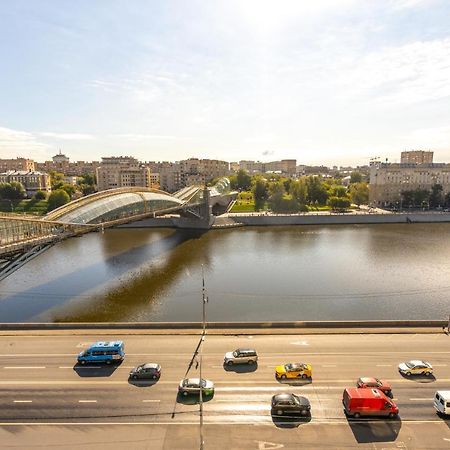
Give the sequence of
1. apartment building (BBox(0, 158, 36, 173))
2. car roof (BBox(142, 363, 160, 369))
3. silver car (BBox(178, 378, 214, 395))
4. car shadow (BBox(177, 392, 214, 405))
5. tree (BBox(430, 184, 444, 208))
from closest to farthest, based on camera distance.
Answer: car shadow (BBox(177, 392, 214, 405))
silver car (BBox(178, 378, 214, 395))
car roof (BBox(142, 363, 160, 369))
tree (BBox(430, 184, 444, 208))
apartment building (BBox(0, 158, 36, 173))

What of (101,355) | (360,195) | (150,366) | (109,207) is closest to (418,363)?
(150,366)

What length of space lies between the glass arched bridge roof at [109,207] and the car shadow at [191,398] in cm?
1933

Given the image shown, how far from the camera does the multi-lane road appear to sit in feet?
34.3

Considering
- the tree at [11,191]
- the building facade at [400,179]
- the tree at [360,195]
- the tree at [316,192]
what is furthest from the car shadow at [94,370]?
the tree at [11,191]

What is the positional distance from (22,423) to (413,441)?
39.1ft

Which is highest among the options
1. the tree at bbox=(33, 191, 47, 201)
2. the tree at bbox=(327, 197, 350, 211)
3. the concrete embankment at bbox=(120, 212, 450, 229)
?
the tree at bbox=(33, 191, 47, 201)

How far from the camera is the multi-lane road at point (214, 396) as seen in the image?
10.4 meters

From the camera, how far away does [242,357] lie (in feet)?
47.4

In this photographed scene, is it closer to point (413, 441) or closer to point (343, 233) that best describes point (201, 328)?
point (413, 441)

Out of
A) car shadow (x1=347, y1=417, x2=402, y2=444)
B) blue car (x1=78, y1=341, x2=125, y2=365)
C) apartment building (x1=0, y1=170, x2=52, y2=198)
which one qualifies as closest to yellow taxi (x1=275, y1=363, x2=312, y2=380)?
car shadow (x1=347, y1=417, x2=402, y2=444)

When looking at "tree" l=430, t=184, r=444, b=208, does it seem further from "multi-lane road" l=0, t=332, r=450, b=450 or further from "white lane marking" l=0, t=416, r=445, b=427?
"white lane marking" l=0, t=416, r=445, b=427

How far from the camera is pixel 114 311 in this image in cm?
2402

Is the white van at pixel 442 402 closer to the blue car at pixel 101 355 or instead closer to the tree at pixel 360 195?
the blue car at pixel 101 355

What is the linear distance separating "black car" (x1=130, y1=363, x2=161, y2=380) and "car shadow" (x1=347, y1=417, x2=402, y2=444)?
697 cm
